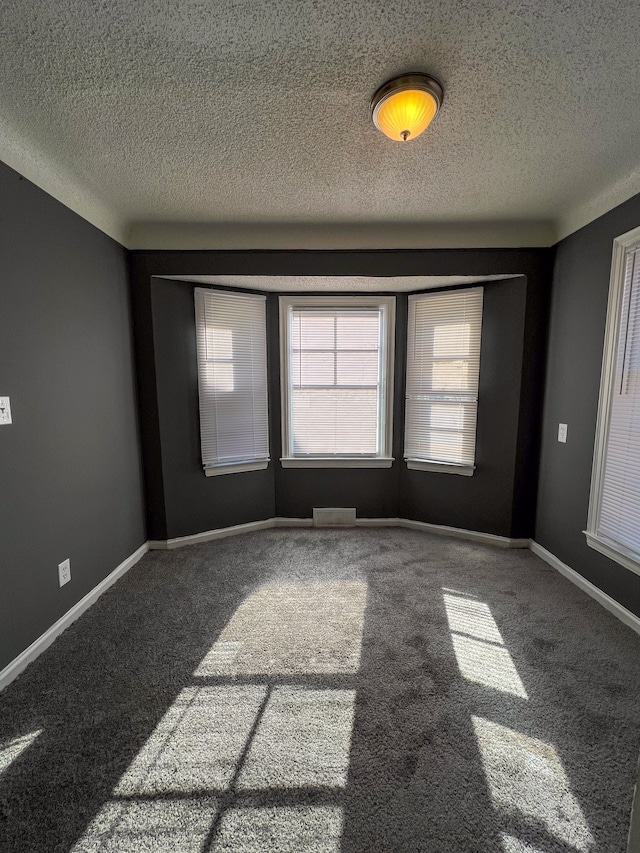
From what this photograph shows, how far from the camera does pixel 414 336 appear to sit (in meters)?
3.21

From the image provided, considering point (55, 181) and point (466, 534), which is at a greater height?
point (55, 181)

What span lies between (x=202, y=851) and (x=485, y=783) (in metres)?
0.93

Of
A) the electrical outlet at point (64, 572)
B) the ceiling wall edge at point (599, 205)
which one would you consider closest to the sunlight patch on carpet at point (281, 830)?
the electrical outlet at point (64, 572)

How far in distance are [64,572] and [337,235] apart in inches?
115

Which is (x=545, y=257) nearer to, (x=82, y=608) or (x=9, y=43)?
(x=9, y=43)

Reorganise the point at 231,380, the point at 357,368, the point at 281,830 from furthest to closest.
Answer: the point at 357,368 < the point at 231,380 < the point at 281,830

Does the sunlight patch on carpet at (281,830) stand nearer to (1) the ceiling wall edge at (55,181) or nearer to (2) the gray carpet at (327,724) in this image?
(2) the gray carpet at (327,724)

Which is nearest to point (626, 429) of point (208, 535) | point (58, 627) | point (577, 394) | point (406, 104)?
point (577, 394)

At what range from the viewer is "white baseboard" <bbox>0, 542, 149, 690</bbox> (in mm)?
1646

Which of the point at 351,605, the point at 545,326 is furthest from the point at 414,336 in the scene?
the point at 351,605

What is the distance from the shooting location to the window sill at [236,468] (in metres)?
3.10

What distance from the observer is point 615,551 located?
213cm

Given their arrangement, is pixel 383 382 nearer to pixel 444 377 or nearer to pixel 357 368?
pixel 357 368

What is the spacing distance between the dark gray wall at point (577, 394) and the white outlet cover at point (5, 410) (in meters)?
3.36
